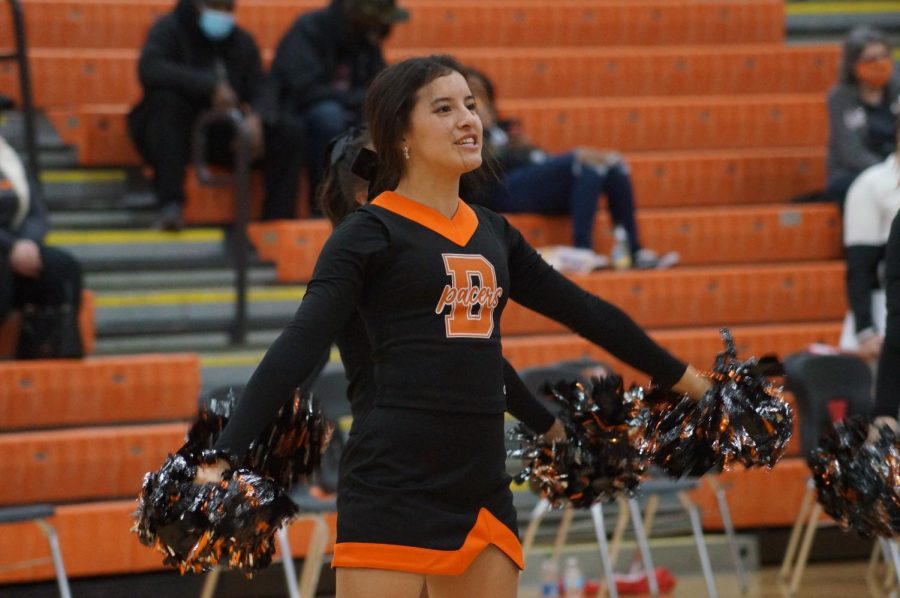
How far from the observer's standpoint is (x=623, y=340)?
294cm

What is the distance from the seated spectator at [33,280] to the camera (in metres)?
5.70

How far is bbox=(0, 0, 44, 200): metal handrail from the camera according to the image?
20.5ft

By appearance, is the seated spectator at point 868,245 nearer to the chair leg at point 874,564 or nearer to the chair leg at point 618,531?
the chair leg at point 874,564

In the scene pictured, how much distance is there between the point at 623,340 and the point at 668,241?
14.9ft

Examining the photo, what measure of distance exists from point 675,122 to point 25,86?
3.52m

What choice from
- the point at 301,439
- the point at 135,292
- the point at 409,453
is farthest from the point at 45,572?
the point at 409,453

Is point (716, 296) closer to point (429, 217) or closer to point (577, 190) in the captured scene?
point (577, 190)

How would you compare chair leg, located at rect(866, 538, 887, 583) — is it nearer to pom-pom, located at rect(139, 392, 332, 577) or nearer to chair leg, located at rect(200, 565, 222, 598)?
chair leg, located at rect(200, 565, 222, 598)

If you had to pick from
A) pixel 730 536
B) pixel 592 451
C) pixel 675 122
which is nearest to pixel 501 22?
pixel 675 122

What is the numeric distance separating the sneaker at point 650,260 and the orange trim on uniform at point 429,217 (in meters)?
4.33

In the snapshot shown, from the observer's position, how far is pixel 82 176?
7078 millimetres

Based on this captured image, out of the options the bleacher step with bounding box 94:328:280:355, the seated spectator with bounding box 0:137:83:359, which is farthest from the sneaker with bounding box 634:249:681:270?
the seated spectator with bounding box 0:137:83:359

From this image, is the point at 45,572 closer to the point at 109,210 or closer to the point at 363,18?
the point at 109,210

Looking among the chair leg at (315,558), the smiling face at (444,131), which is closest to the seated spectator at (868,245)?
the chair leg at (315,558)
